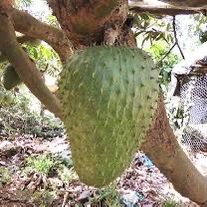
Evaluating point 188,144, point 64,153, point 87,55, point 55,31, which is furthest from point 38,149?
point 87,55

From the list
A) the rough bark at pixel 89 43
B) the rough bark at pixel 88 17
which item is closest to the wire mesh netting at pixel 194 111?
the rough bark at pixel 89 43

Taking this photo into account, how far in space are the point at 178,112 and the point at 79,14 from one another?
18.2 ft

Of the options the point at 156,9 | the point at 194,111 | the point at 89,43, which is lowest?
the point at 89,43

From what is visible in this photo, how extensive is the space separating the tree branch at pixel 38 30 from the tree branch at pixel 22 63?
0.09 meters

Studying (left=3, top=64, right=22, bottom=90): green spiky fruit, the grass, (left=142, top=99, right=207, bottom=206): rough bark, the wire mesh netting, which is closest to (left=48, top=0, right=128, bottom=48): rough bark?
(left=142, top=99, right=207, bottom=206): rough bark

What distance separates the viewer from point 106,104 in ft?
2.75

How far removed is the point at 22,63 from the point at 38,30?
14 cm

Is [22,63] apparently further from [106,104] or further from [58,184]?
[58,184]

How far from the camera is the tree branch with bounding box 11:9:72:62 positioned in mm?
1592

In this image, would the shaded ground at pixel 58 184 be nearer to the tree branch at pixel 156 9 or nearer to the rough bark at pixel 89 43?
the rough bark at pixel 89 43

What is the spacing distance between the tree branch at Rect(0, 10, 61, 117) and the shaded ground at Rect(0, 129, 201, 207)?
6.38ft

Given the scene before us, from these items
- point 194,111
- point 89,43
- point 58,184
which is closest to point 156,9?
point 89,43

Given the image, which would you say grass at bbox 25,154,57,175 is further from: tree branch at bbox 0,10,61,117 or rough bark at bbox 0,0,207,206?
tree branch at bbox 0,10,61,117

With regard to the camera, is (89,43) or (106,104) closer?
(106,104)
